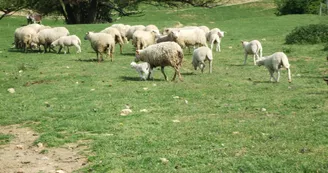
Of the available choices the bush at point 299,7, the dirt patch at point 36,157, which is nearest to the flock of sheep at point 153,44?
the dirt patch at point 36,157

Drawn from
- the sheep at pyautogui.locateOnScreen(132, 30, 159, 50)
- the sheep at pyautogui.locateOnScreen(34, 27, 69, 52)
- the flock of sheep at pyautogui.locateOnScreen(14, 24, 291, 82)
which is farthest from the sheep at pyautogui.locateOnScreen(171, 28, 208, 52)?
the sheep at pyautogui.locateOnScreen(34, 27, 69, 52)

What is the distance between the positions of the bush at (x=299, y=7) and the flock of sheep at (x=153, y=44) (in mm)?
24227

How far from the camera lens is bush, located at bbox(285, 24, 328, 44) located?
2495 centimetres

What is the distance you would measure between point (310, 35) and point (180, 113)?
16.3 metres

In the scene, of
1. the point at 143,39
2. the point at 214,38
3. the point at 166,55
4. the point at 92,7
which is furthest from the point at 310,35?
the point at 92,7

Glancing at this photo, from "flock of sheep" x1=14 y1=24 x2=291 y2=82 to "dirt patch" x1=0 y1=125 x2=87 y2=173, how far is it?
20.4 ft

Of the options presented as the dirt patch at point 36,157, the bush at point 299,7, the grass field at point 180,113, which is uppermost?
the bush at point 299,7

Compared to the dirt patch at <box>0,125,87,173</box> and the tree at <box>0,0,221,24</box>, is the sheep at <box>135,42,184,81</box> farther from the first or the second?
the tree at <box>0,0,221,24</box>

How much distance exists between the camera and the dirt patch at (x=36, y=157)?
7602mm

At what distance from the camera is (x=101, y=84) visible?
1492cm

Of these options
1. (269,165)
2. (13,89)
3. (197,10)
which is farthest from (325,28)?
(197,10)

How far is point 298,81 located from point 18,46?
49.0ft

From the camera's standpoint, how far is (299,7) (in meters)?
47.6

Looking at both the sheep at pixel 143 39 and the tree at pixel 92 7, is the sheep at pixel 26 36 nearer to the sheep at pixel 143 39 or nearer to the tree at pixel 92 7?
the sheep at pixel 143 39
